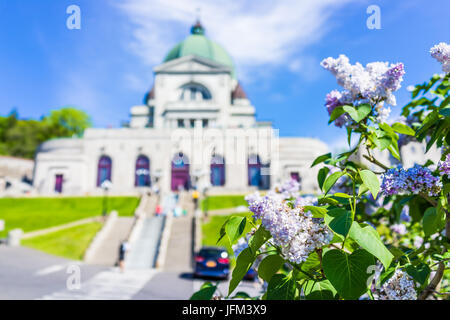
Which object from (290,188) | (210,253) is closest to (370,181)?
(290,188)

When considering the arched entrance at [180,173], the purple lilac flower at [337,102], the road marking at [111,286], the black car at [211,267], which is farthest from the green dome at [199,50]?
→ the purple lilac flower at [337,102]

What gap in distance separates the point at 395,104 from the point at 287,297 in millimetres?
1803

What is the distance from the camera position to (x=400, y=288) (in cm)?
220

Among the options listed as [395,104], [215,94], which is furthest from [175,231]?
[215,94]

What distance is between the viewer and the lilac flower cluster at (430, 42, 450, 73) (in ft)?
7.16

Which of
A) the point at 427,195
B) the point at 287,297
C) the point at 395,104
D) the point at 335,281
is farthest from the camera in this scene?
the point at 395,104

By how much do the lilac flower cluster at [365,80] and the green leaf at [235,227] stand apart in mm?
1452

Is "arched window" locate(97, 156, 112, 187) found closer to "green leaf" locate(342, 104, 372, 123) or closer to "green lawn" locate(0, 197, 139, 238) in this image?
"green lawn" locate(0, 197, 139, 238)

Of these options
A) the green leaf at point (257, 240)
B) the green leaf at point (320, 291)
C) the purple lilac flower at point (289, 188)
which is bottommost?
the green leaf at point (320, 291)

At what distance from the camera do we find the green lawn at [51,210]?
88.0 feet

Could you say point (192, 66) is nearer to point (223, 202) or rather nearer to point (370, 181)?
point (223, 202)

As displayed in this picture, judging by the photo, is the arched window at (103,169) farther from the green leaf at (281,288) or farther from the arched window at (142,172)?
the green leaf at (281,288)

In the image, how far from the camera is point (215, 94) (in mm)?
50406

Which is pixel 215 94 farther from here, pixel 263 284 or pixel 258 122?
pixel 263 284
